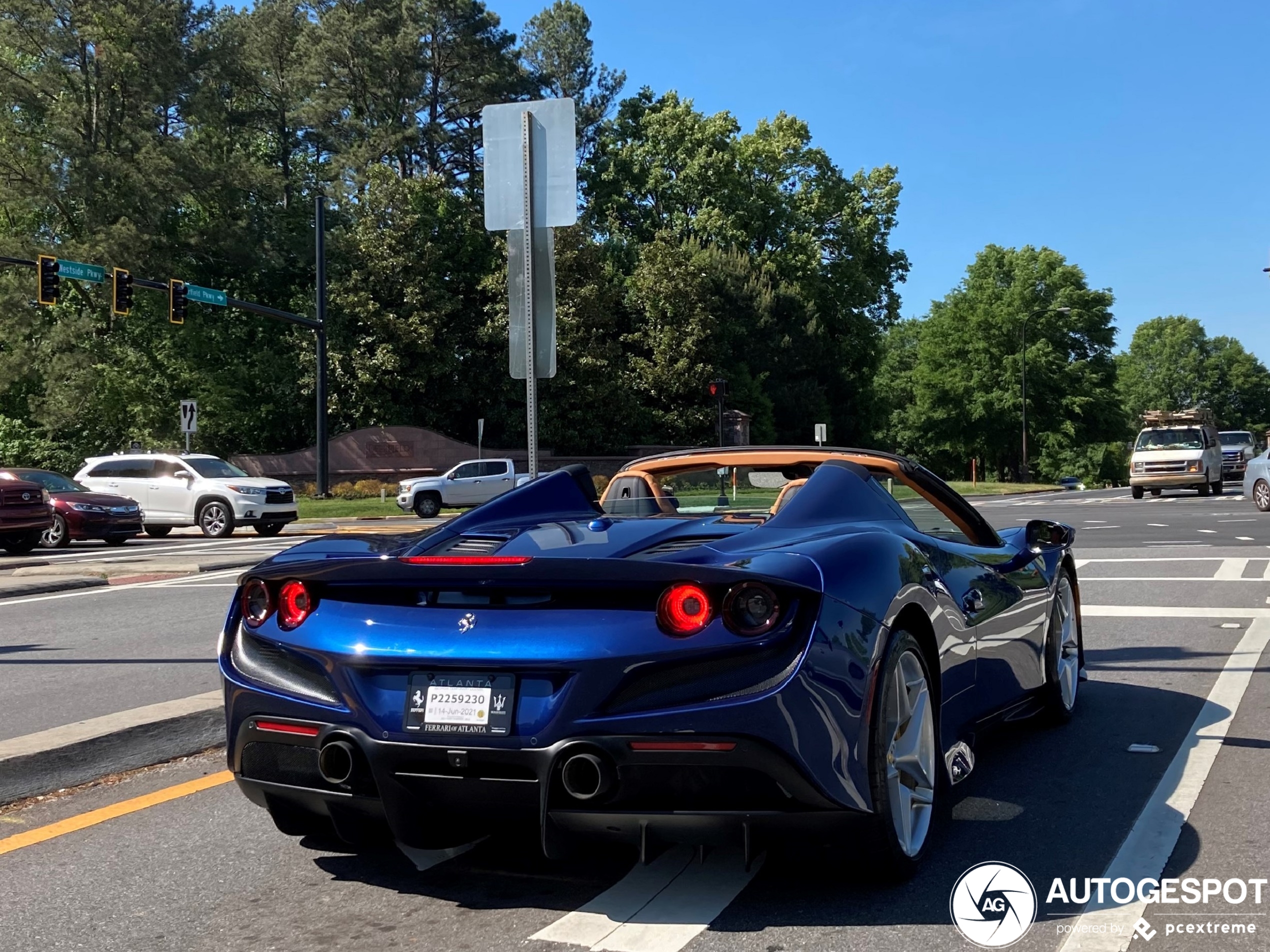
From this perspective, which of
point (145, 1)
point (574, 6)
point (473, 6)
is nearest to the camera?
point (145, 1)

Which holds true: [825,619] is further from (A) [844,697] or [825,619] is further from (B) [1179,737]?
(B) [1179,737]

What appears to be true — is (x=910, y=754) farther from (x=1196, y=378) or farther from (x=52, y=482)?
(x=1196, y=378)

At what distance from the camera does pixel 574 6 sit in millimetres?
67500

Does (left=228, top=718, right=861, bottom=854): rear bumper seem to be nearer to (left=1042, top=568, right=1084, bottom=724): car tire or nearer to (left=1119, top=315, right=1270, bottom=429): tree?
(left=1042, top=568, right=1084, bottom=724): car tire

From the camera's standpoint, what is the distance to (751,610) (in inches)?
131

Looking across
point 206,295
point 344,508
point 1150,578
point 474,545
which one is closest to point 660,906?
point 474,545

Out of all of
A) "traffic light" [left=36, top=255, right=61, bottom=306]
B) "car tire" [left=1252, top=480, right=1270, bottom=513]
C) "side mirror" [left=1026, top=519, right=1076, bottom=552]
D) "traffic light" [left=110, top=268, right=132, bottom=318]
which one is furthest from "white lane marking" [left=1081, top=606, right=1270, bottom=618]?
"traffic light" [left=110, top=268, right=132, bottom=318]

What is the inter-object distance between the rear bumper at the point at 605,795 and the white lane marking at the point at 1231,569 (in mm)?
10457

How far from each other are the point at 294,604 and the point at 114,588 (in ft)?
38.3

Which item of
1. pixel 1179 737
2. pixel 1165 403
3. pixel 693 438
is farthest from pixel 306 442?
pixel 1165 403

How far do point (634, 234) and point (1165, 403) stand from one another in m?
88.7

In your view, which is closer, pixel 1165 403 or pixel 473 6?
pixel 473 6

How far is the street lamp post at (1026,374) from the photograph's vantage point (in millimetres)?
63375

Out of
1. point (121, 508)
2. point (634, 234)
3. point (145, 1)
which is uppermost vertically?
point (145, 1)
